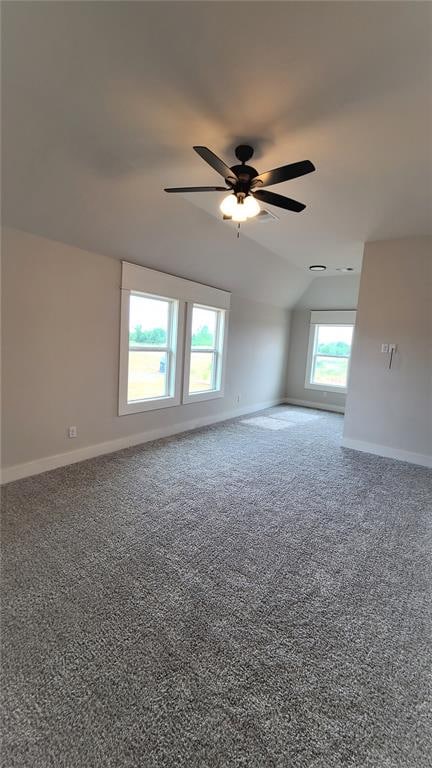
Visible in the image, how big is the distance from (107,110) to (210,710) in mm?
3065

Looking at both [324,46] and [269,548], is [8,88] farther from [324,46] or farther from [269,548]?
[269,548]

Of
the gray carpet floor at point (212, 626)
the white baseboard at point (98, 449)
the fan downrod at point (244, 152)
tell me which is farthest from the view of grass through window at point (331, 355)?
the fan downrod at point (244, 152)

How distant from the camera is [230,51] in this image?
1654mm

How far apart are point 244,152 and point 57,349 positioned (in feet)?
7.78

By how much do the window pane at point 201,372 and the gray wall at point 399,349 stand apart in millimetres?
2181

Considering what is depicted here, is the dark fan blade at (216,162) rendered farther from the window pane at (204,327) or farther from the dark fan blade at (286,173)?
the window pane at (204,327)

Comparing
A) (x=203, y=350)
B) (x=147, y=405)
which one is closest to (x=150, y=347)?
(x=147, y=405)

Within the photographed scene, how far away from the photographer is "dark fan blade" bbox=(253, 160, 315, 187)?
1.86m

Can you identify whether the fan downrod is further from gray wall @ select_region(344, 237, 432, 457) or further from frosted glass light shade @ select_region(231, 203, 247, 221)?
gray wall @ select_region(344, 237, 432, 457)

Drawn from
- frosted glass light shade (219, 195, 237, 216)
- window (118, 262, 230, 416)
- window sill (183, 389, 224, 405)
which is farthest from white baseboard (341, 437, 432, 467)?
frosted glass light shade (219, 195, 237, 216)

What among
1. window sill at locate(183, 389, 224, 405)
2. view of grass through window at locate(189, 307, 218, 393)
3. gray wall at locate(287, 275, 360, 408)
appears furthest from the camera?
gray wall at locate(287, 275, 360, 408)

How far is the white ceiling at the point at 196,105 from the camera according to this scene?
4.99 feet

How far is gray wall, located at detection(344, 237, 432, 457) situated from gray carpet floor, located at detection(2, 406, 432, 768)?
50.3 inches

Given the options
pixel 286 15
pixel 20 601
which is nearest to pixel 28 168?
pixel 286 15
